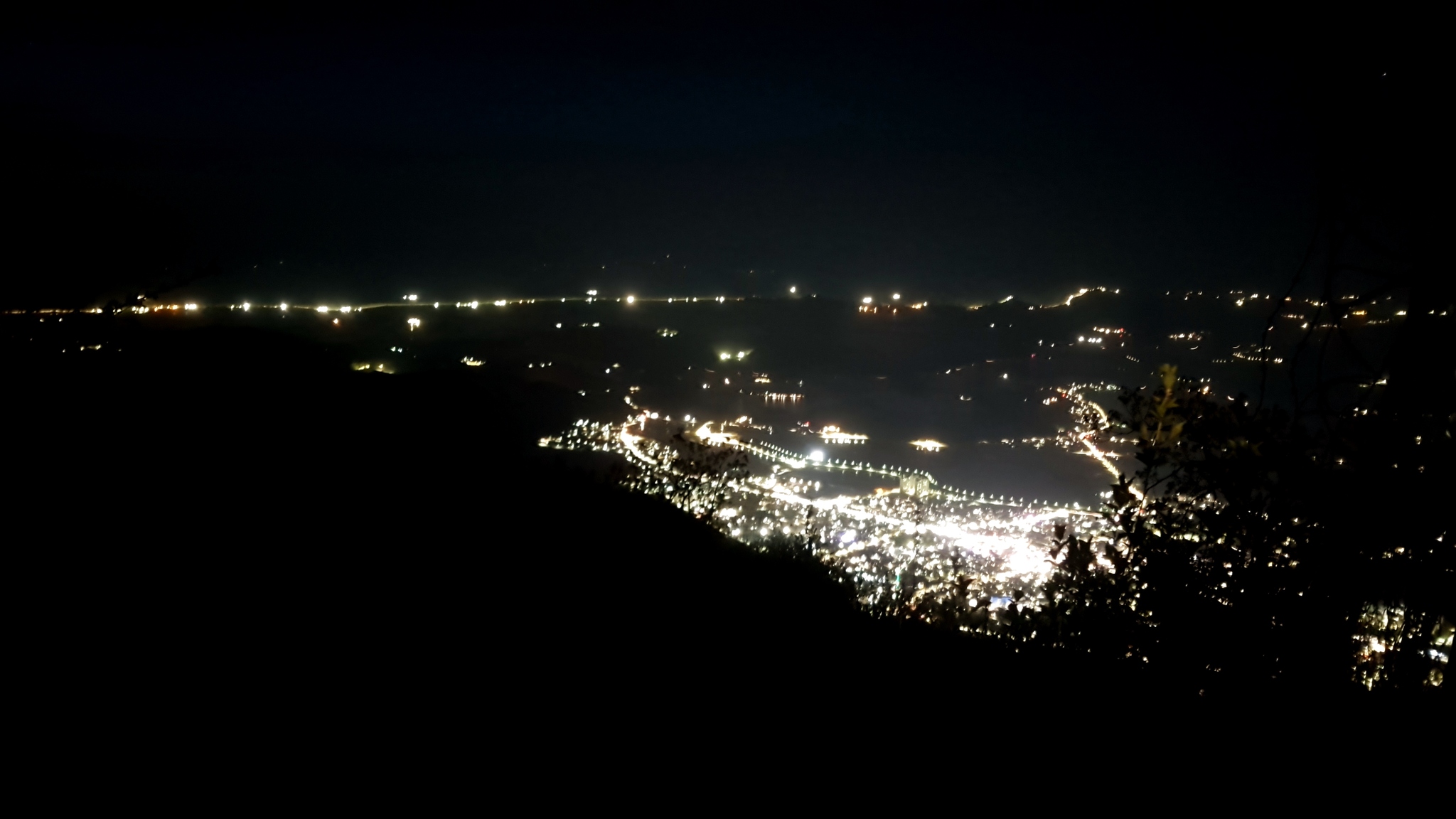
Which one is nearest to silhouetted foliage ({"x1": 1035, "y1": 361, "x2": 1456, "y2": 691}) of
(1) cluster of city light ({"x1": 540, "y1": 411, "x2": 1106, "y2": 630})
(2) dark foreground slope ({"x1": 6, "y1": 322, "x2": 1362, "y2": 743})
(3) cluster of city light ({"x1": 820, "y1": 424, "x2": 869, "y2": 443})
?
(2) dark foreground slope ({"x1": 6, "y1": 322, "x2": 1362, "y2": 743})

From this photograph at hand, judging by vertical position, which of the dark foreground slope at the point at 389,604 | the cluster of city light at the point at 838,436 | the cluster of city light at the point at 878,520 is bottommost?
the cluster of city light at the point at 838,436

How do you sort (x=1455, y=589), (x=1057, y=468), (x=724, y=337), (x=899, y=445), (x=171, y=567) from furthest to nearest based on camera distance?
(x=724, y=337) < (x=899, y=445) < (x=1057, y=468) < (x=171, y=567) < (x=1455, y=589)

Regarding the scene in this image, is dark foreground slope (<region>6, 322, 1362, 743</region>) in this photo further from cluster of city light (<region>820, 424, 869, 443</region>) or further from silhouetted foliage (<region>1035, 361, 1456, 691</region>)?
cluster of city light (<region>820, 424, 869, 443</region>)

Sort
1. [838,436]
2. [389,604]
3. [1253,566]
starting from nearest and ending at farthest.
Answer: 1. [1253,566]
2. [389,604]
3. [838,436]

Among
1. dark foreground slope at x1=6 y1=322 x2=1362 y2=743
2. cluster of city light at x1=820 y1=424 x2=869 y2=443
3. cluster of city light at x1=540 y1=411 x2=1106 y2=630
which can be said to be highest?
dark foreground slope at x1=6 y1=322 x2=1362 y2=743

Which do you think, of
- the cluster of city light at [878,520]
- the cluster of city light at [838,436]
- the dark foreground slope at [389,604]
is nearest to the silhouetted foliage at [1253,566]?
the dark foreground slope at [389,604]

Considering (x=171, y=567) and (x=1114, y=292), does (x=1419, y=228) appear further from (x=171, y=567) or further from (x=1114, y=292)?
(x=1114, y=292)

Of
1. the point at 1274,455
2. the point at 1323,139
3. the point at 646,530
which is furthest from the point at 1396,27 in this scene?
the point at 646,530

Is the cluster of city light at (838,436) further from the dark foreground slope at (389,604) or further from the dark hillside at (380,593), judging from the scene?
the dark foreground slope at (389,604)

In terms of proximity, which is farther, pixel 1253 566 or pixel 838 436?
pixel 838 436

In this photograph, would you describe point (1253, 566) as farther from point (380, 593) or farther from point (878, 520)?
point (878, 520)

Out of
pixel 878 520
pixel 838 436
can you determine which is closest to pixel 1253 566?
pixel 878 520
